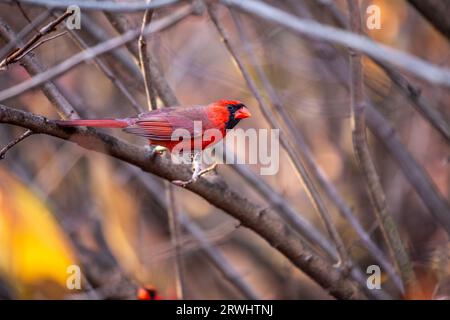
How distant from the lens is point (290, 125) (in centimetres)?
321

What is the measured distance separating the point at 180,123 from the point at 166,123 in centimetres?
6

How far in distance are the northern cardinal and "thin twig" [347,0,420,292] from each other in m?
0.58

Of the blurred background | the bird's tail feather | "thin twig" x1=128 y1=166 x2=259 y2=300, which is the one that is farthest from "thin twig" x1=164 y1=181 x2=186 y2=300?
the bird's tail feather

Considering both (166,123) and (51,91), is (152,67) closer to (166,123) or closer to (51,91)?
(51,91)

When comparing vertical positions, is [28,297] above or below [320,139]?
below

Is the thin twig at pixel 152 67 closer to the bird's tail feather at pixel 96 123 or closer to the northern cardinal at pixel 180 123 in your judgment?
the northern cardinal at pixel 180 123

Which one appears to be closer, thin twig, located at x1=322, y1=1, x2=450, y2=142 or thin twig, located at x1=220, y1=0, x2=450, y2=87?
thin twig, located at x1=220, y1=0, x2=450, y2=87

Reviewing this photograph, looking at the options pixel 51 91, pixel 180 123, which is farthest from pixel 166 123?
pixel 51 91

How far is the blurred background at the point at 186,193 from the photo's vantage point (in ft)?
12.6

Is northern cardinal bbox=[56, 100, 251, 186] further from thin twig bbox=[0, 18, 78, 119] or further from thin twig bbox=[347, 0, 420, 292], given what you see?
thin twig bbox=[347, 0, 420, 292]

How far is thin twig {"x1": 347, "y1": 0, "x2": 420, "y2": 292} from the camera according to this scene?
8.75 feet

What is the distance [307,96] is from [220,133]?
113 inches
